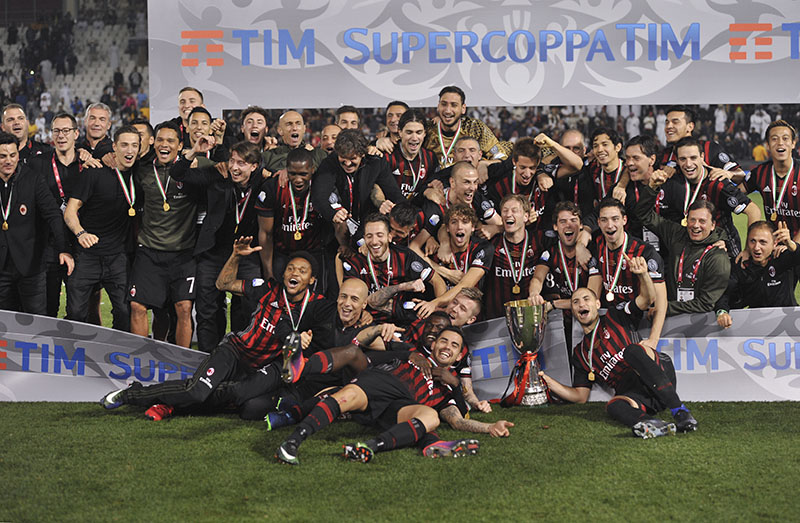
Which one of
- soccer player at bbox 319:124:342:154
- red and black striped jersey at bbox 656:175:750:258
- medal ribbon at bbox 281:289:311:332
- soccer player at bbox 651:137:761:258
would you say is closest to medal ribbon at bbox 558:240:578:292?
soccer player at bbox 651:137:761:258

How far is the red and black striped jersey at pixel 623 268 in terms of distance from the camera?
591 centimetres

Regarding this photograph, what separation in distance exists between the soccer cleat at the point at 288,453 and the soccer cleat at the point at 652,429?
188 centimetres

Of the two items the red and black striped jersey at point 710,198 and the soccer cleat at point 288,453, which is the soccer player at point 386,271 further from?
the red and black striped jersey at point 710,198

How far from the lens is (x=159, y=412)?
18.1ft

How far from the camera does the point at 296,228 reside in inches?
253

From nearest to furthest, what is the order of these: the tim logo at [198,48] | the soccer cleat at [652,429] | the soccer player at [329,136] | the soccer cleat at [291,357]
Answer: the soccer cleat at [291,357], the soccer cleat at [652,429], the soccer player at [329,136], the tim logo at [198,48]

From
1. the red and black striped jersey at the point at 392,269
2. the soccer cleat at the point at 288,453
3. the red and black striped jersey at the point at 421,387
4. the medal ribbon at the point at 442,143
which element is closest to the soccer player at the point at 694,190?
the medal ribbon at the point at 442,143

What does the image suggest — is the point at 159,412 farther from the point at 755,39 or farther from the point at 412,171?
the point at 755,39

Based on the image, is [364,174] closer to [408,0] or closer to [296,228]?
[296,228]

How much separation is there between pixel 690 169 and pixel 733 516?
319 centimetres

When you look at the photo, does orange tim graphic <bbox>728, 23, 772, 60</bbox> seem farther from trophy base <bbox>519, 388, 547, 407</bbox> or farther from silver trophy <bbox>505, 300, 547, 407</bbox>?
trophy base <bbox>519, 388, 547, 407</bbox>

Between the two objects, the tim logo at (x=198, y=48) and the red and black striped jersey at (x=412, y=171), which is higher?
the tim logo at (x=198, y=48)

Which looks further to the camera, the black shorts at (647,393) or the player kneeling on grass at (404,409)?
the black shorts at (647,393)

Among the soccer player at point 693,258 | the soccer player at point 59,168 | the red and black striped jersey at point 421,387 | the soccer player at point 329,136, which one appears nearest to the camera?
the red and black striped jersey at point 421,387
